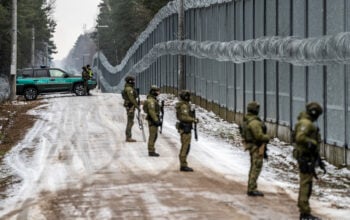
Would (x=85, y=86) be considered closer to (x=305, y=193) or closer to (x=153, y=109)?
(x=153, y=109)

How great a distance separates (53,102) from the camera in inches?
1273

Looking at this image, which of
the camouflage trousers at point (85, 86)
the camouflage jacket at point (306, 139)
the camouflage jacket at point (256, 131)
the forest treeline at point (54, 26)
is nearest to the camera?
the camouflage jacket at point (306, 139)

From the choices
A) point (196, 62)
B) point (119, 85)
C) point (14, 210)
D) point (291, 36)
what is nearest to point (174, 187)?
point (14, 210)

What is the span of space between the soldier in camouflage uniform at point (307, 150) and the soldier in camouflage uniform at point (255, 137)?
4.78 ft

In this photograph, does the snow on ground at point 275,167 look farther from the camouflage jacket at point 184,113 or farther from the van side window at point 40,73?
the van side window at point 40,73

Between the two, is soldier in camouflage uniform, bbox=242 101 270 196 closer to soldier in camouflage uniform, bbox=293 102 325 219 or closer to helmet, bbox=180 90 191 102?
soldier in camouflage uniform, bbox=293 102 325 219

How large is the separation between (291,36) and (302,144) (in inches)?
369

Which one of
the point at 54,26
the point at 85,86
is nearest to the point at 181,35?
the point at 85,86

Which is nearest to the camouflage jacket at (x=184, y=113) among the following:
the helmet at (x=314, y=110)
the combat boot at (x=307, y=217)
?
the helmet at (x=314, y=110)

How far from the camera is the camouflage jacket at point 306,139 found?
962 cm

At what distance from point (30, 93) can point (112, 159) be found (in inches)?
789

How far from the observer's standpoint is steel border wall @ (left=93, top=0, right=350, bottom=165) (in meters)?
15.4

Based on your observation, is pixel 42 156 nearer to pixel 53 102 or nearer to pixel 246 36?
pixel 246 36

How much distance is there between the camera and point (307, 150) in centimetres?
968
